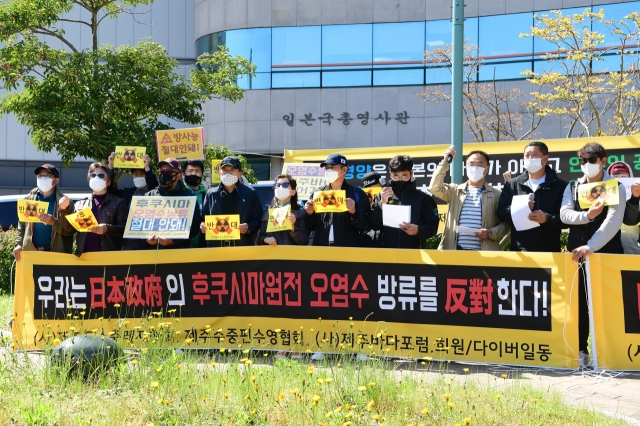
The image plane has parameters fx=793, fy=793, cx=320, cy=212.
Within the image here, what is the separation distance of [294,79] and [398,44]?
4.31 m

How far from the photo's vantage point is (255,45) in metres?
31.7

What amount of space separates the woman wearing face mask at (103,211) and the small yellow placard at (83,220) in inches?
14.0

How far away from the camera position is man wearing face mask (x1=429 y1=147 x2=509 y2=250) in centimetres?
782

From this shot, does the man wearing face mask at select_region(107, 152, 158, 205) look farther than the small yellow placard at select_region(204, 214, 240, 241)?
Yes

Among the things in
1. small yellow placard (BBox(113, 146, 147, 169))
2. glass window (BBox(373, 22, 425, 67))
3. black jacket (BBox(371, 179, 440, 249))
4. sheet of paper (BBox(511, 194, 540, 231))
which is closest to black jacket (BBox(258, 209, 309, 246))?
black jacket (BBox(371, 179, 440, 249))

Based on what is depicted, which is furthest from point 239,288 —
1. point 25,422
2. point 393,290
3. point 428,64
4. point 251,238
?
point 428,64

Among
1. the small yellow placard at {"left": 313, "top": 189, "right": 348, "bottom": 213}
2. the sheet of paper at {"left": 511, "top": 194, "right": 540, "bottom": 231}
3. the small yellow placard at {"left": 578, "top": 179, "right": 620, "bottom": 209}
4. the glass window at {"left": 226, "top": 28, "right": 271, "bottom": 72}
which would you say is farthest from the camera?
the glass window at {"left": 226, "top": 28, "right": 271, "bottom": 72}

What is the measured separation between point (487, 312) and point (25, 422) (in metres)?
4.08

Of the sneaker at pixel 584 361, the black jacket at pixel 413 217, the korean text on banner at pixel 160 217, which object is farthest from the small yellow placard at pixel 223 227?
the sneaker at pixel 584 361

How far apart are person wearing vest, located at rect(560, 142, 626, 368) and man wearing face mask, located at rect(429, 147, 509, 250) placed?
0.72m

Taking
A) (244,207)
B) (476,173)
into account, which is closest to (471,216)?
(476,173)

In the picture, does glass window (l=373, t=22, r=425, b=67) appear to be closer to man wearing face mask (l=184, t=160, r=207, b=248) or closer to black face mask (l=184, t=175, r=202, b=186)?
man wearing face mask (l=184, t=160, r=207, b=248)

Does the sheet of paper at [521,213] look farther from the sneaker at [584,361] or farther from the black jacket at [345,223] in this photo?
the black jacket at [345,223]

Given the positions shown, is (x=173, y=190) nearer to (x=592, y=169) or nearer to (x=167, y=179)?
(x=167, y=179)
